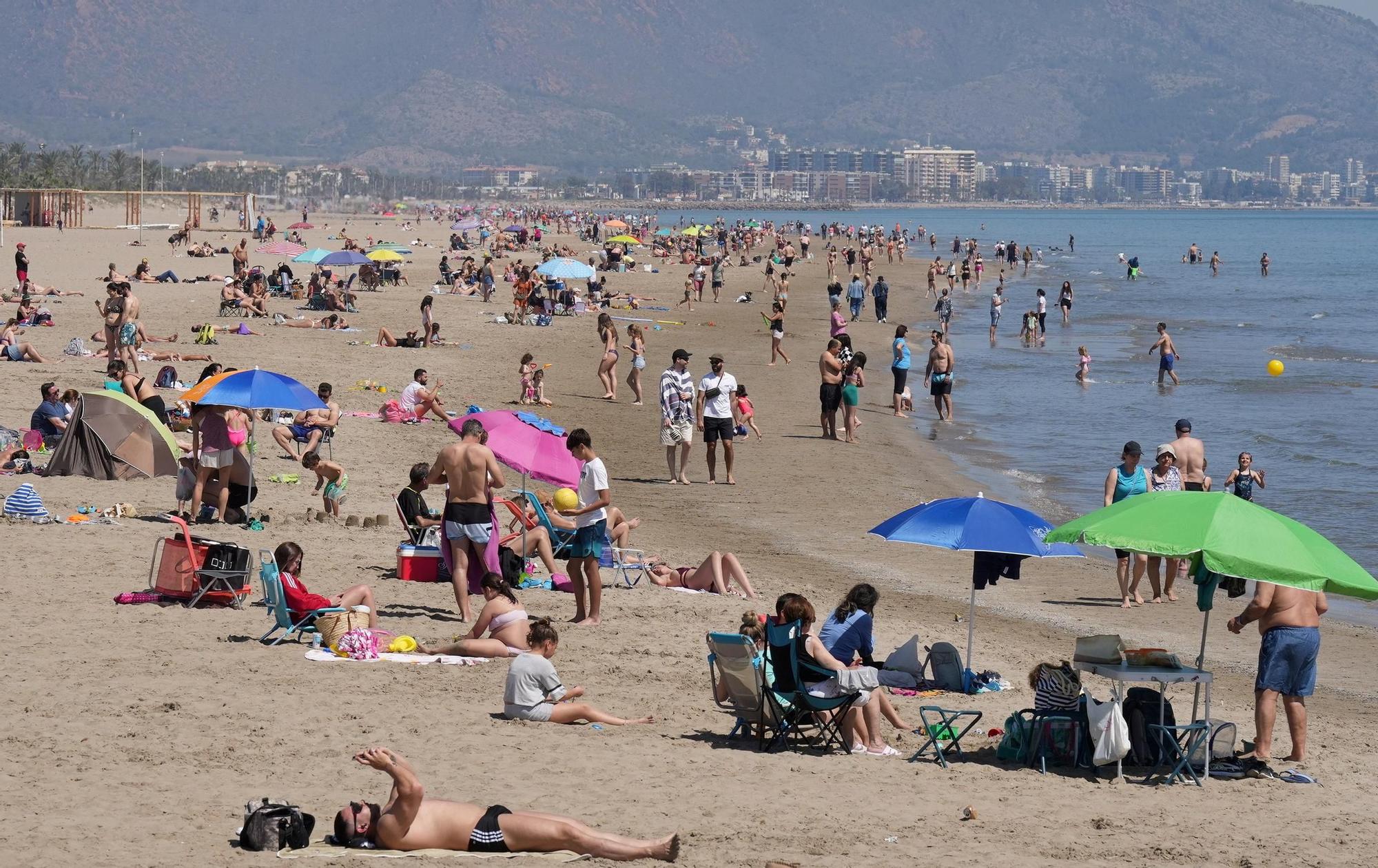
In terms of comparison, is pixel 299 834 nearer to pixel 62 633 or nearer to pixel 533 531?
pixel 62 633

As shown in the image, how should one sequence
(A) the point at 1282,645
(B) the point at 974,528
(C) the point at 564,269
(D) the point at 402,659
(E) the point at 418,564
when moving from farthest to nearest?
1. (C) the point at 564,269
2. (E) the point at 418,564
3. (D) the point at 402,659
4. (B) the point at 974,528
5. (A) the point at 1282,645

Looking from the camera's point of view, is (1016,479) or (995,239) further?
(995,239)

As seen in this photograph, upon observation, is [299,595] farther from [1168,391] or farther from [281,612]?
[1168,391]

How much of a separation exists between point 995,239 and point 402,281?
87070 millimetres

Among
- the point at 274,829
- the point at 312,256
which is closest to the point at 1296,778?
the point at 274,829

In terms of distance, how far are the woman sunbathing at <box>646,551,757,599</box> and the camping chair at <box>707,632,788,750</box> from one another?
3.08 m

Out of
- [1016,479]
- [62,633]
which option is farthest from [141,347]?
[62,633]

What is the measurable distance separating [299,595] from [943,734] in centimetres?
408

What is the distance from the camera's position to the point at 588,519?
34.6ft

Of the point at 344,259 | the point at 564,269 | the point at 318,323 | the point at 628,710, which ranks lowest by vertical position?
the point at 628,710

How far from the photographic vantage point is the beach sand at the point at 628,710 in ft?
23.6

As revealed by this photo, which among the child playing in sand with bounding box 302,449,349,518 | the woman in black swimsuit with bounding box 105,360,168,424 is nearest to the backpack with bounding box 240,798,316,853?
the child playing in sand with bounding box 302,449,349,518

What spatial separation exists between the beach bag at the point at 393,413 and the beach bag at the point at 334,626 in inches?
383

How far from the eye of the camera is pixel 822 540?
14.8 meters
